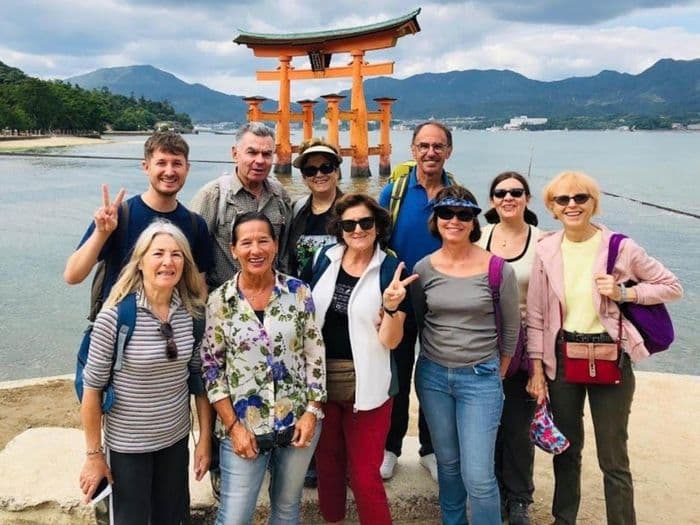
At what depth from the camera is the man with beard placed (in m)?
2.20

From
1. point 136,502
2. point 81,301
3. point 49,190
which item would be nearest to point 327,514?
point 136,502

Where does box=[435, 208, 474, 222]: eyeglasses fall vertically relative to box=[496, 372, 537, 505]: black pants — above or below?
above

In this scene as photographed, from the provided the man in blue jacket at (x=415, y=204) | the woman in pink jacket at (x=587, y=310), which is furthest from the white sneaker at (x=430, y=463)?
the woman in pink jacket at (x=587, y=310)

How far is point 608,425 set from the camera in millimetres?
2324

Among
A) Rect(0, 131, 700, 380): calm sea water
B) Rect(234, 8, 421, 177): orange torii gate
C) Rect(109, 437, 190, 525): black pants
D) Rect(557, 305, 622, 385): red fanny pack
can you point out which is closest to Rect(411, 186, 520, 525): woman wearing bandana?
Rect(557, 305, 622, 385): red fanny pack

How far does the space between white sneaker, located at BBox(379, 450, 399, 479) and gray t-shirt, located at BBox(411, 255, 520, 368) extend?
95cm

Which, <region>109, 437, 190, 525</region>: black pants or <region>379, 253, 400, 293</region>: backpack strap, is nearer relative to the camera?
<region>109, 437, 190, 525</region>: black pants

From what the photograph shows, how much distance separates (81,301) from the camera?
8.00 m

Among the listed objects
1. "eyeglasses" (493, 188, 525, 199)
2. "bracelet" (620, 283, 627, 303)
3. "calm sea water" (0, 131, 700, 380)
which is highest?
"eyeglasses" (493, 188, 525, 199)

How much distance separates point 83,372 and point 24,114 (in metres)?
56.4

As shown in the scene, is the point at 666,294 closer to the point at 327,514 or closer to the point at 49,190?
A: the point at 327,514

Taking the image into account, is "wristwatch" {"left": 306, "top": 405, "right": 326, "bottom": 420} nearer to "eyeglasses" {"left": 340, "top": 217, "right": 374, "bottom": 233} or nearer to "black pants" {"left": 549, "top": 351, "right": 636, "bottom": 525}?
"eyeglasses" {"left": 340, "top": 217, "right": 374, "bottom": 233}

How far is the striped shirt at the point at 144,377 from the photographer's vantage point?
6.33ft

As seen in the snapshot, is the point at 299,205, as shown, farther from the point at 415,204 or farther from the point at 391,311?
the point at 391,311
